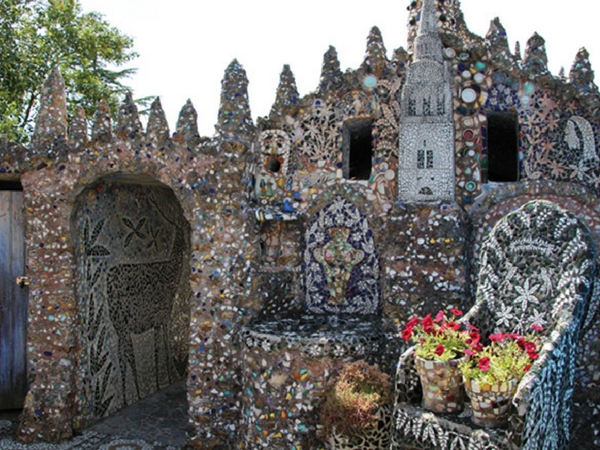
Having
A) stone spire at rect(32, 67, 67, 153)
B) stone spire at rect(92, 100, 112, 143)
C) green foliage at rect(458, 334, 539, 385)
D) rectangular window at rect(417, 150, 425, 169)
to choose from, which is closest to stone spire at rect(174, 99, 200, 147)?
stone spire at rect(92, 100, 112, 143)

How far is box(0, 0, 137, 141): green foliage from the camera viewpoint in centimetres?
1153

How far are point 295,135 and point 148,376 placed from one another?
13.8ft

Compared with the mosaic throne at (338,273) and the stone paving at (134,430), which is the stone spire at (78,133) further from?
the stone paving at (134,430)

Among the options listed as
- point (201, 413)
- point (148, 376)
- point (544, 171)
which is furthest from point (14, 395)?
point (544, 171)

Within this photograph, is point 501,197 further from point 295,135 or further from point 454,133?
point 295,135

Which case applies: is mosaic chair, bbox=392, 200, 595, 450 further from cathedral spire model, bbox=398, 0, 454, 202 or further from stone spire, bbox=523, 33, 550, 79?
stone spire, bbox=523, 33, 550, 79

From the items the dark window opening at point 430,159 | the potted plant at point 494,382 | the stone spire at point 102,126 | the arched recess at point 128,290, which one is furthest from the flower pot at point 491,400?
the stone spire at point 102,126

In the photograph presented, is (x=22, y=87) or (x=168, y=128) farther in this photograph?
(x=22, y=87)

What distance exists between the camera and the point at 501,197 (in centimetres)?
593

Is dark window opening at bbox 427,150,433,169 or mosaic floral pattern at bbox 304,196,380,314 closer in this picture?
dark window opening at bbox 427,150,433,169

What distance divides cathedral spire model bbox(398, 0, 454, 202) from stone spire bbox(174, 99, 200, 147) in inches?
94.3

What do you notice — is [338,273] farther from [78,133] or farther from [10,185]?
[10,185]

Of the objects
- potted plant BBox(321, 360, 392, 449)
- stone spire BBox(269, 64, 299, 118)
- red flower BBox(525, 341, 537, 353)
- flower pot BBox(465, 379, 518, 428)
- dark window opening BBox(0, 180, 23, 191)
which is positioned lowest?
potted plant BBox(321, 360, 392, 449)

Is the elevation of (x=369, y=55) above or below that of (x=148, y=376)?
→ above
